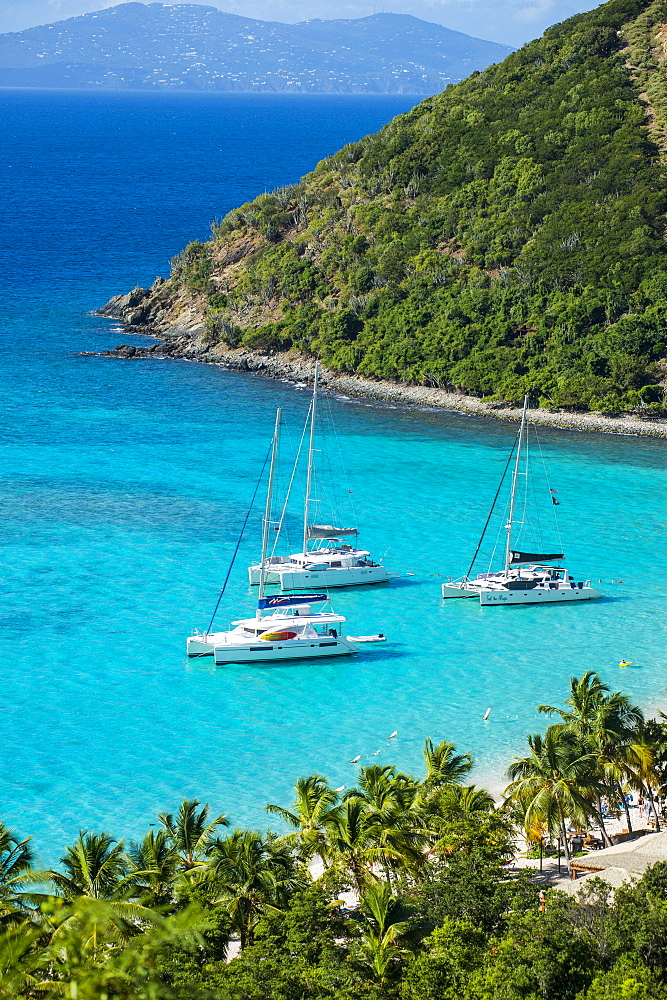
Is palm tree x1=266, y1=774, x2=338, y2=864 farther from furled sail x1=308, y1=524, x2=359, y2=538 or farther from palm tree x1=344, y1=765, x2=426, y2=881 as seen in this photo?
furled sail x1=308, y1=524, x2=359, y2=538

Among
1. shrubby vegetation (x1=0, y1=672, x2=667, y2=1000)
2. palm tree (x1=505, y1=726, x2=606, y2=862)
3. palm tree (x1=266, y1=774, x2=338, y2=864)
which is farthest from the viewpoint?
palm tree (x1=505, y1=726, x2=606, y2=862)

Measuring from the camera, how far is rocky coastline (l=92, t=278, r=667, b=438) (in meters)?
74.9

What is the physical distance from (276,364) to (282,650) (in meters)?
48.1

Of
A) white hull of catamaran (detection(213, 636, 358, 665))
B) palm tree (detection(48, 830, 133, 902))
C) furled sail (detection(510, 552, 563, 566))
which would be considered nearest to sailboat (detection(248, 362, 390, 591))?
furled sail (detection(510, 552, 563, 566))

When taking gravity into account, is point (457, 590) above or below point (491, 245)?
below

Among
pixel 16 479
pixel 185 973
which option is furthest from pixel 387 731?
pixel 16 479

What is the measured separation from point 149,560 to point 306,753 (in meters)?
17.6

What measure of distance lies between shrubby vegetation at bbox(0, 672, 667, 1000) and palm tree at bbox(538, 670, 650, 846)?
9.7 inches

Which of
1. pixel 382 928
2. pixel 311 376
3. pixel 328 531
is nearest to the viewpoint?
pixel 382 928

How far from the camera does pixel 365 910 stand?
2298 centimetres

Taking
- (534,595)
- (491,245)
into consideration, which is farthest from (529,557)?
(491,245)

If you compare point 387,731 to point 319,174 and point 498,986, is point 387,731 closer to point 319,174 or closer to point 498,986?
point 498,986

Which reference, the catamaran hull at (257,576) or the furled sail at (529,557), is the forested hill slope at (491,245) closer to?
the furled sail at (529,557)

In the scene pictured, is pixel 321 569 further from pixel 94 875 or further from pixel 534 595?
pixel 94 875
